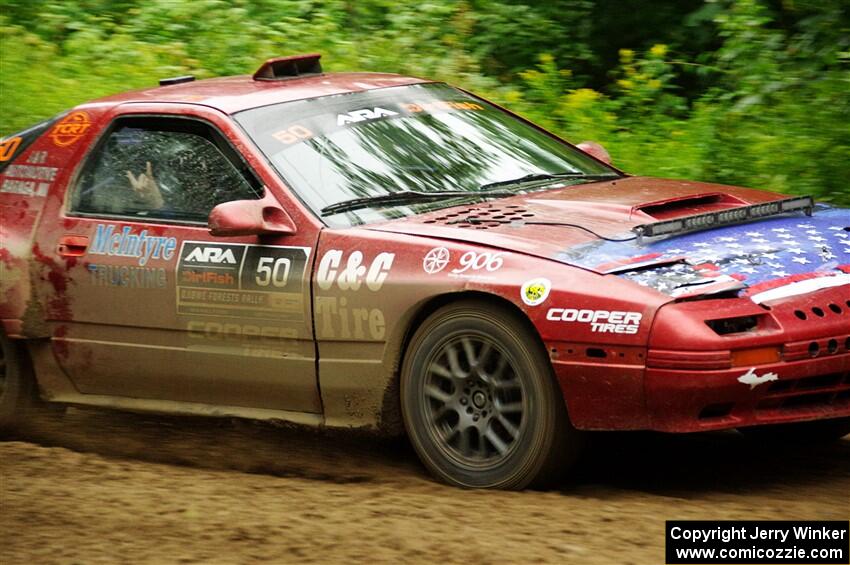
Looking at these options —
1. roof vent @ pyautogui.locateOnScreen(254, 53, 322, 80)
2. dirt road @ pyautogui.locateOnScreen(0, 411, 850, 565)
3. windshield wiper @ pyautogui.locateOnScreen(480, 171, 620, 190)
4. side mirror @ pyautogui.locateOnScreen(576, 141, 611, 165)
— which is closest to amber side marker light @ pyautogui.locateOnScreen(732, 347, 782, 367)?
dirt road @ pyautogui.locateOnScreen(0, 411, 850, 565)

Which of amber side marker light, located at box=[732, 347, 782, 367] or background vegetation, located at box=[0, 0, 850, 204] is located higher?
background vegetation, located at box=[0, 0, 850, 204]

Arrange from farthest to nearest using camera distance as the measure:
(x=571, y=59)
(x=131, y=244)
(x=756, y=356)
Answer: (x=571, y=59) → (x=131, y=244) → (x=756, y=356)

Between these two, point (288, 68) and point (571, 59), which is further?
point (571, 59)

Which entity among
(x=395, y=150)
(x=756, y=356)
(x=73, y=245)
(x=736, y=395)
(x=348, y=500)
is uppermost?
(x=395, y=150)

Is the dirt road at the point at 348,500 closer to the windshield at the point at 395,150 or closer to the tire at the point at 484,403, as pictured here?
the tire at the point at 484,403

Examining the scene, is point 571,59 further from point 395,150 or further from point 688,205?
point 688,205

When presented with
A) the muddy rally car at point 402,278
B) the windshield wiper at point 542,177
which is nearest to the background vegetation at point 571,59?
the windshield wiper at point 542,177

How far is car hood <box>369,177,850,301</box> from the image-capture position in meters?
5.12

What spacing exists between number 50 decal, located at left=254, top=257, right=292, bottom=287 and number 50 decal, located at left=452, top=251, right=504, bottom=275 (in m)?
0.78

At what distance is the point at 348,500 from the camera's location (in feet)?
16.8

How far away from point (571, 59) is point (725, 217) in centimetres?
700

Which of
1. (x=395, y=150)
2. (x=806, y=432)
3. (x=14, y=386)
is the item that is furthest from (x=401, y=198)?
(x=14, y=386)

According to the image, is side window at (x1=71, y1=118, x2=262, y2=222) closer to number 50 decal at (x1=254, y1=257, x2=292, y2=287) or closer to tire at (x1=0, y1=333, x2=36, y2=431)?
number 50 decal at (x1=254, y1=257, x2=292, y2=287)

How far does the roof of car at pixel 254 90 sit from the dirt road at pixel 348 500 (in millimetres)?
1490
